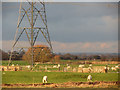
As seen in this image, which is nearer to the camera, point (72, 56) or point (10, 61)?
point (10, 61)

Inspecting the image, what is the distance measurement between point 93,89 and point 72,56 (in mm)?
35553

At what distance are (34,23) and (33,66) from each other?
14.8ft

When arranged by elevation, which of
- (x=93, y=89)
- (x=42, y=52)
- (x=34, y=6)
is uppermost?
(x=34, y=6)

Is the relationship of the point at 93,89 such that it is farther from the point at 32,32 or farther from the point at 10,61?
the point at 10,61

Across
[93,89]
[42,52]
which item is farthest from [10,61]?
[93,89]

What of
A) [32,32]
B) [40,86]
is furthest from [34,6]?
[40,86]

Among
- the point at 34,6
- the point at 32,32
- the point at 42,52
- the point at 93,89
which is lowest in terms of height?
the point at 93,89

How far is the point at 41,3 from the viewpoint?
24828 mm

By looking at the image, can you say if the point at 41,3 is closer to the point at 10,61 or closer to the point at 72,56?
the point at 10,61

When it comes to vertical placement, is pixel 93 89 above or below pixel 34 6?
below

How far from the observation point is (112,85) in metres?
14.6

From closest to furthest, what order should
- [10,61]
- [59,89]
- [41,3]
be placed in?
[59,89] < [41,3] < [10,61]

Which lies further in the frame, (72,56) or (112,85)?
(72,56)

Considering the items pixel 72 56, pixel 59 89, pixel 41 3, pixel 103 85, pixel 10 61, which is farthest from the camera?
pixel 72 56
